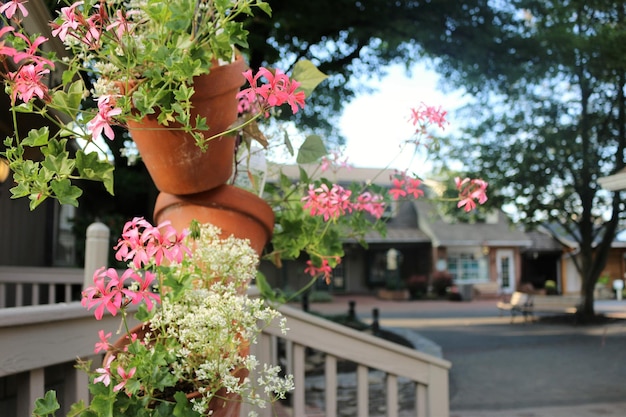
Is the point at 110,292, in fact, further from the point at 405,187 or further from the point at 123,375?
the point at 405,187

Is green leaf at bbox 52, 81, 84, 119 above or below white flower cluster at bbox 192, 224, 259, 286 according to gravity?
above

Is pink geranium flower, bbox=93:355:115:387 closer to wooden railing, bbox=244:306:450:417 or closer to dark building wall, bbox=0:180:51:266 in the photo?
wooden railing, bbox=244:306:450:417

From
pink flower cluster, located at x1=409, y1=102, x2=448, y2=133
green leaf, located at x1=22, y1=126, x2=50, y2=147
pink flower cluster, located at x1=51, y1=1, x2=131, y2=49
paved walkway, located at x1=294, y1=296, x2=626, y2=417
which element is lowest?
paved walkway, located at x1=294, y1=296, x2=626, y2=417

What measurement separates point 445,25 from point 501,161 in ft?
19.6

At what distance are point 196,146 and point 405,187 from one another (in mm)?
753

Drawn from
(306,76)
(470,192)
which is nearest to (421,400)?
(470,192)

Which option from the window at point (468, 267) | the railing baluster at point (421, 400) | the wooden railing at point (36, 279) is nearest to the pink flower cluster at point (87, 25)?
the railing baluster at point (421, 400)

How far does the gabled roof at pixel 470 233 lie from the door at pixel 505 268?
650 millimetres

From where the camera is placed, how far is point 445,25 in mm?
9320

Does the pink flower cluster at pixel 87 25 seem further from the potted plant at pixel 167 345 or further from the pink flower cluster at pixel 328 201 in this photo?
the pink flower cluster at pixel 328 201

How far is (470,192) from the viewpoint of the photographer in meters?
1.47

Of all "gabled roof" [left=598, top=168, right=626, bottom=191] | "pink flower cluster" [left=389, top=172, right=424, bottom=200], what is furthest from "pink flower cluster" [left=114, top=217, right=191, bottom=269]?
"gabled roof" [left=598, top=168, right=626, bottom=191]

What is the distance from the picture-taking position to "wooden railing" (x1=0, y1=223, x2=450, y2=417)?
1273 mm

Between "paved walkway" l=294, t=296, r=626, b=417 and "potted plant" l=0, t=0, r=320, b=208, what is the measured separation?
568 cm
